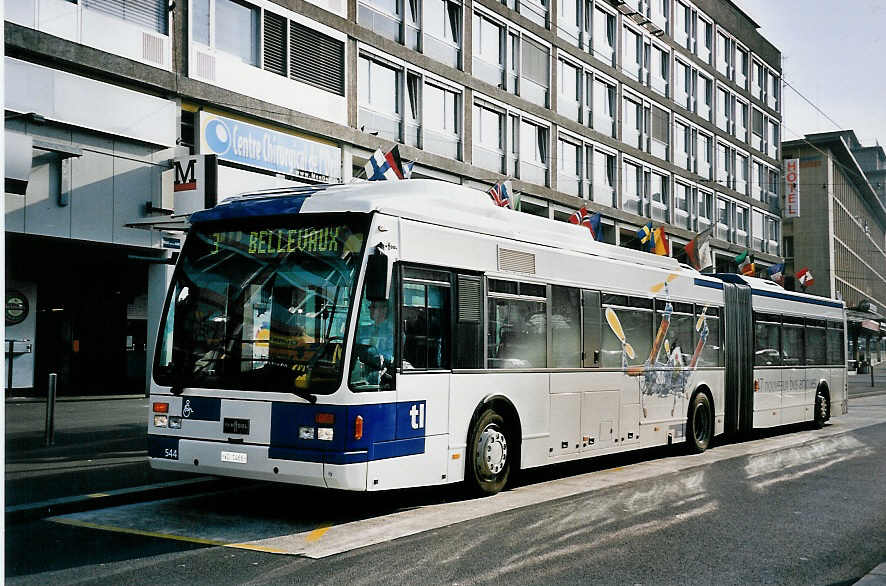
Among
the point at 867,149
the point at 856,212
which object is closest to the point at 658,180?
the point at 856,212

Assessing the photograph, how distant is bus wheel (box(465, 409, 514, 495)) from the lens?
32.1 feet

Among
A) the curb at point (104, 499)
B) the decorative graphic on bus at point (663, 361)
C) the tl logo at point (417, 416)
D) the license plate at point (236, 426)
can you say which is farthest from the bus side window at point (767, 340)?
the license plate at point (236, 426)

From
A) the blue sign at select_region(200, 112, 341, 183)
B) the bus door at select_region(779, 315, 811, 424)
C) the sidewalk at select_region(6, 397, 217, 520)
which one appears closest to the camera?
the sidewalk at select_region(6, 397, 217, 520)

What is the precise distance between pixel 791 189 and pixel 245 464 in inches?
2204

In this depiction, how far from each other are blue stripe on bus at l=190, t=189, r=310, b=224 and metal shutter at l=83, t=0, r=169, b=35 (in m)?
12.0

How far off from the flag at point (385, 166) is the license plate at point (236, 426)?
982cm

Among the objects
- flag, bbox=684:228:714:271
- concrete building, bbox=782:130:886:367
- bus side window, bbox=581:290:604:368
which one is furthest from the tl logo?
concrete building, bbox=782:130:886:367

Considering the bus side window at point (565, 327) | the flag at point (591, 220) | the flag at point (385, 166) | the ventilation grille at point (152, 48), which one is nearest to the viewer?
the bus side window at point (565, 327)

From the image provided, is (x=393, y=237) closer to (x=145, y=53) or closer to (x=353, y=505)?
(x=353, y=505)

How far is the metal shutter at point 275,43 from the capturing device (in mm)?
23047

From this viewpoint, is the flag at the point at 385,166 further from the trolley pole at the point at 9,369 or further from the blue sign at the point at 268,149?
the trolley pole at the point at 9,369

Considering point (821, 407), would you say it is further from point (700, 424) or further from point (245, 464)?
point (245, 464)

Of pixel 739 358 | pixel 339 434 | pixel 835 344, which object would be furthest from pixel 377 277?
pixel 835 344

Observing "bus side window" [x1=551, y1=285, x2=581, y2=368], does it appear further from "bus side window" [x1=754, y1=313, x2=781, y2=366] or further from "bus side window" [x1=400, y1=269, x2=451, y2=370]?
"bus side window" [x1=754, y1=313, x2=781, y2=366]
